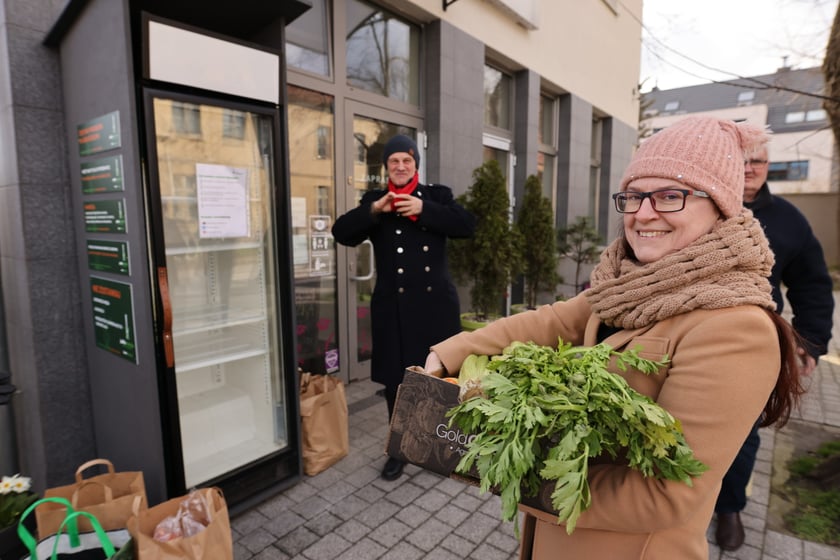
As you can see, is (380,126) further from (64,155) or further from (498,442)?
(498,442)

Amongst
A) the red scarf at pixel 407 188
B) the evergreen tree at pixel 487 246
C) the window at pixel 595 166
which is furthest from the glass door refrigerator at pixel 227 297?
the window at pixel 595 166

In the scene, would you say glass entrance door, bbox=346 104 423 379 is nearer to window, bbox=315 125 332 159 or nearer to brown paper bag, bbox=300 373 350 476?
window, bbox=315 125 332 159

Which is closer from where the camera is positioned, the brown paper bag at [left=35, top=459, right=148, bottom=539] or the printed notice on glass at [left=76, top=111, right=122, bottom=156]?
the brown paper bag at [left=35, top=459, right=148, bottom=539]

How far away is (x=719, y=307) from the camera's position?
3.40 feet

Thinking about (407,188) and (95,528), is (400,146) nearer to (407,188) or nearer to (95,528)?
(407,188)

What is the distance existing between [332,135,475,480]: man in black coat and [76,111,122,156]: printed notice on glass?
4.27 feet

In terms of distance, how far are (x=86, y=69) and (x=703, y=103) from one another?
4047 centimetres

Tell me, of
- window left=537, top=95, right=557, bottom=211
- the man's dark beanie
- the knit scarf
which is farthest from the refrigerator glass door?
window left=537, top=95, right=557, bottom=211

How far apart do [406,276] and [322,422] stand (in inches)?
44.9

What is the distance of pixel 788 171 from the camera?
91.6 ft

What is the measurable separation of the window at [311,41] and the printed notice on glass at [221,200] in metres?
1.74

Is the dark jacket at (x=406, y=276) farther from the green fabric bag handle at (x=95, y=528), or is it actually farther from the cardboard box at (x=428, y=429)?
the cardboard box at (x=428, y=429)

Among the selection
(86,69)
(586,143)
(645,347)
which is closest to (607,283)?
(645,347)

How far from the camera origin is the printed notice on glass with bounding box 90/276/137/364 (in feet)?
7.66
